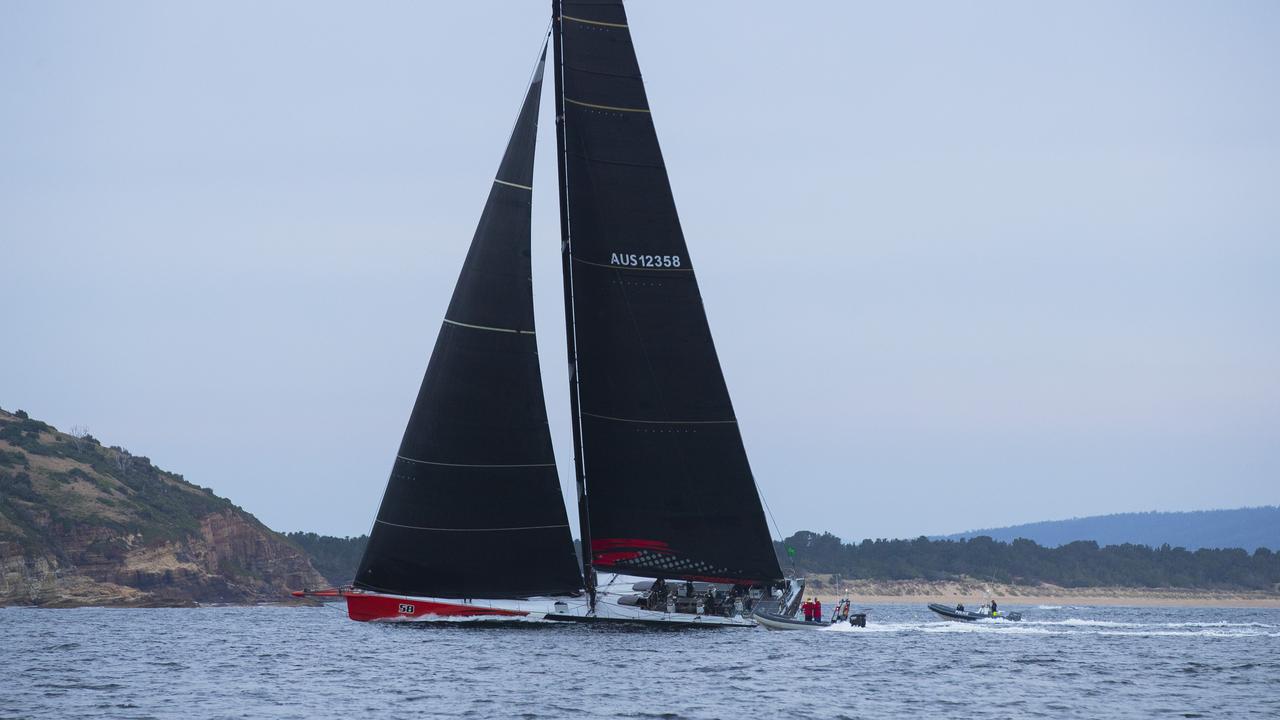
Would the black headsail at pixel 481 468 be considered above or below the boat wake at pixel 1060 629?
above

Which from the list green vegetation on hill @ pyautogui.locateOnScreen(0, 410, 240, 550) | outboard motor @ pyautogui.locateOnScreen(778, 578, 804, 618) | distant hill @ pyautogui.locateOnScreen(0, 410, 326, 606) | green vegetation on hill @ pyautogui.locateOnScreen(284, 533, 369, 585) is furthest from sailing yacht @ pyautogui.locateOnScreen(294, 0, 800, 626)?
green vegetation on hill @ pyautogui.locateOnScreen(284, 533, 369, 585)

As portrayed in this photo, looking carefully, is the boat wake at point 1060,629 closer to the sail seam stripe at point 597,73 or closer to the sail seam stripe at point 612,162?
the sail seam stripe at point 612,162

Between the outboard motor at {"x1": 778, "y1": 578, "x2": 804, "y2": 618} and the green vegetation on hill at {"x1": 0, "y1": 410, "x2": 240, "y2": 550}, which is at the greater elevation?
the green vegetation on hill at {"x1": 0, "y1": 410, "x2": 240, "y2": 550}

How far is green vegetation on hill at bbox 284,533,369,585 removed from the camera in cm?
13425

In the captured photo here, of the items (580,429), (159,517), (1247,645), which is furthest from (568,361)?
(159,517)

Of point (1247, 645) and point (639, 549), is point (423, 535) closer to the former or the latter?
point (639, 549)

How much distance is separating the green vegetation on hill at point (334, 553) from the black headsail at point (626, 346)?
281 feet

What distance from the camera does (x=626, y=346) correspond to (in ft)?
156

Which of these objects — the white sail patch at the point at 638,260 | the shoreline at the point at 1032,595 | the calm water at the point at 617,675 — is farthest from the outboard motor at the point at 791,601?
the shoreline at the point at 1032,595

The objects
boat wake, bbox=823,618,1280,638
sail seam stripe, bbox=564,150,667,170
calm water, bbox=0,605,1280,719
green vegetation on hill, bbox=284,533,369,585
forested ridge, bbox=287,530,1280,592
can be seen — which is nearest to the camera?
calm water, bbox=0,605,1280,719

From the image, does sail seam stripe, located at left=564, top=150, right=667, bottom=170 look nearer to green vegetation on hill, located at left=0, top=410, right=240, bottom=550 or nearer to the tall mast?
the tall mast

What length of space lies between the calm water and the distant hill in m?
42.5

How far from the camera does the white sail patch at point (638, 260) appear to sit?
1875 inches

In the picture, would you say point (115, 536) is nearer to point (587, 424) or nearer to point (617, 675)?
point (587, 424)
